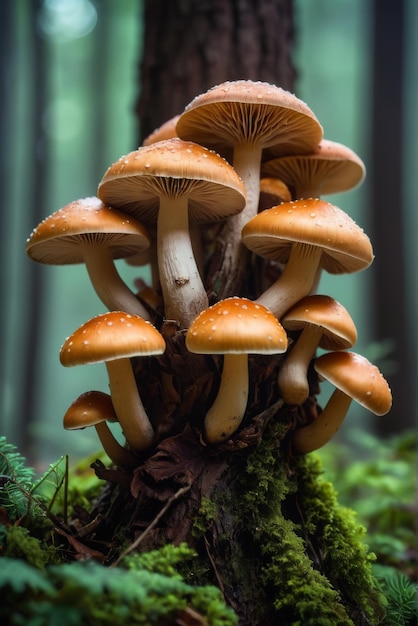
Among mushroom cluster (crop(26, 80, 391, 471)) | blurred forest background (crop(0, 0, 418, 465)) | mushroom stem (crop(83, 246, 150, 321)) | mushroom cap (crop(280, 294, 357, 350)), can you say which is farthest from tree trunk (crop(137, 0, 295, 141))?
mushroom cap (crop(280, 294, 357, 350))

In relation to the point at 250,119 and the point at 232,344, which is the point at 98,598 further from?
the point at 250,119

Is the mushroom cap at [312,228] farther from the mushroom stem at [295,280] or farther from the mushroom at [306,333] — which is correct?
the mushroom at [306,333]

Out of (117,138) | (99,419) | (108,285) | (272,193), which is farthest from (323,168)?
(117,138)

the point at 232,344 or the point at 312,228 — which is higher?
the point at 312,228

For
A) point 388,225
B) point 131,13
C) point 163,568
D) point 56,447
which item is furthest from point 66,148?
point 163,568

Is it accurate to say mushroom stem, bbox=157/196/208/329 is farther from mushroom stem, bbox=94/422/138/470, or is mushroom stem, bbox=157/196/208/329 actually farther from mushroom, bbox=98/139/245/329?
mushroom stem, bbox=94/422/138/470

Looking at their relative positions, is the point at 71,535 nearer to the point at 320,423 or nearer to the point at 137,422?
the point at 137,422
